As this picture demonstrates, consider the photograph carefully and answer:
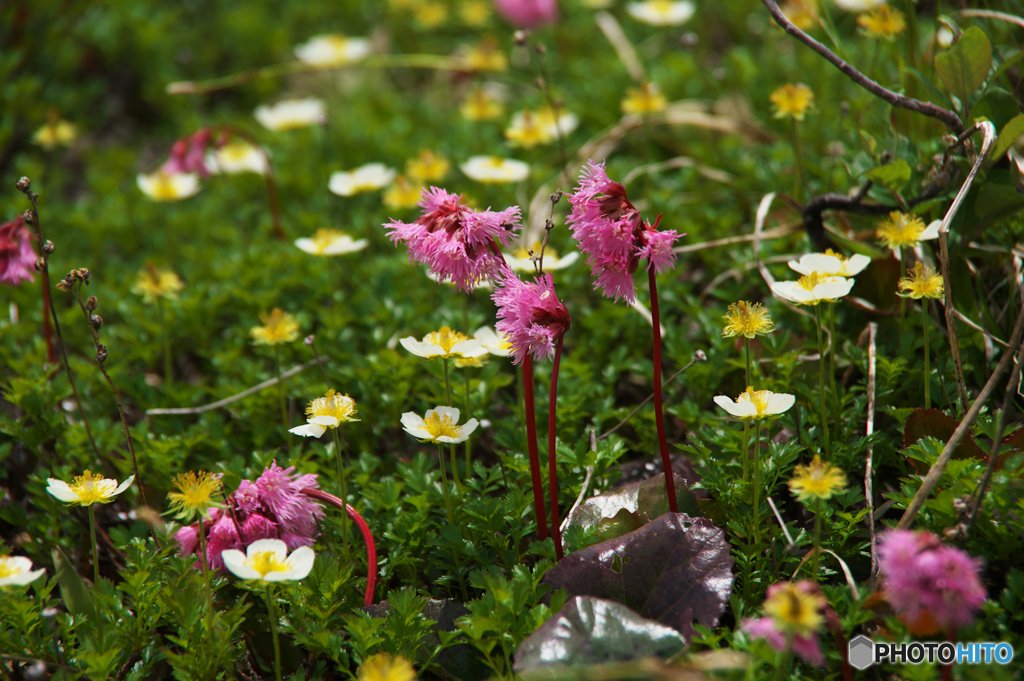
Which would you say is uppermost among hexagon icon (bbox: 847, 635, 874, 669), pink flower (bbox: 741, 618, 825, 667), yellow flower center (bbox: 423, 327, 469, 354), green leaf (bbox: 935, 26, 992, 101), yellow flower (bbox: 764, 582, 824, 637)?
green leaf (bbox: 935, 26, 992, 101)

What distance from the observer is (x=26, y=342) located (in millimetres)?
Result: 3023

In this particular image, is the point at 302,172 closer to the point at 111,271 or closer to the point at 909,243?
the point at 111,271

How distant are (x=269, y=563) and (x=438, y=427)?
0.49 meters

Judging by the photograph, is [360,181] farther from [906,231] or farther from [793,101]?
[906,231]

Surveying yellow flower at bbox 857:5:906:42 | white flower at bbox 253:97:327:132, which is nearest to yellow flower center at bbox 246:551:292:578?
yellow flower at bbox 857:5:906:42

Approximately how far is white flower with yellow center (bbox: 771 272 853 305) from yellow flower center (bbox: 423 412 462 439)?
2.81 feet

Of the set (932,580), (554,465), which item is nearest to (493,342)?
(554,465)

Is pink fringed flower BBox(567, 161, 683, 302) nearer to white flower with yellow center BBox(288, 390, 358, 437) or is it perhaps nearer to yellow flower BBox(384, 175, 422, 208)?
white flower with yellow center BBox(288, 390, 358, 437)

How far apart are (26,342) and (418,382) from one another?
170cm

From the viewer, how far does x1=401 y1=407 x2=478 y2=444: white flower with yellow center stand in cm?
183

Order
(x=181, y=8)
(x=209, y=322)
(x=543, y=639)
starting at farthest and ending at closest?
1. (x=181, y=8)
2. (x=209, y=322)
3. (x=543, y=639)

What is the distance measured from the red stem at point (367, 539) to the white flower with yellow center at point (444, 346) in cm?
42

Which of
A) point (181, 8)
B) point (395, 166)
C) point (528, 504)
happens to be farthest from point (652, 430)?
point (181, 8)

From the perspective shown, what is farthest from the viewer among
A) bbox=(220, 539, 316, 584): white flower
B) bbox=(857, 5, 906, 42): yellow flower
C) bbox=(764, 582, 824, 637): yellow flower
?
bbox=(857, 5, 906, 42): yellow flower
